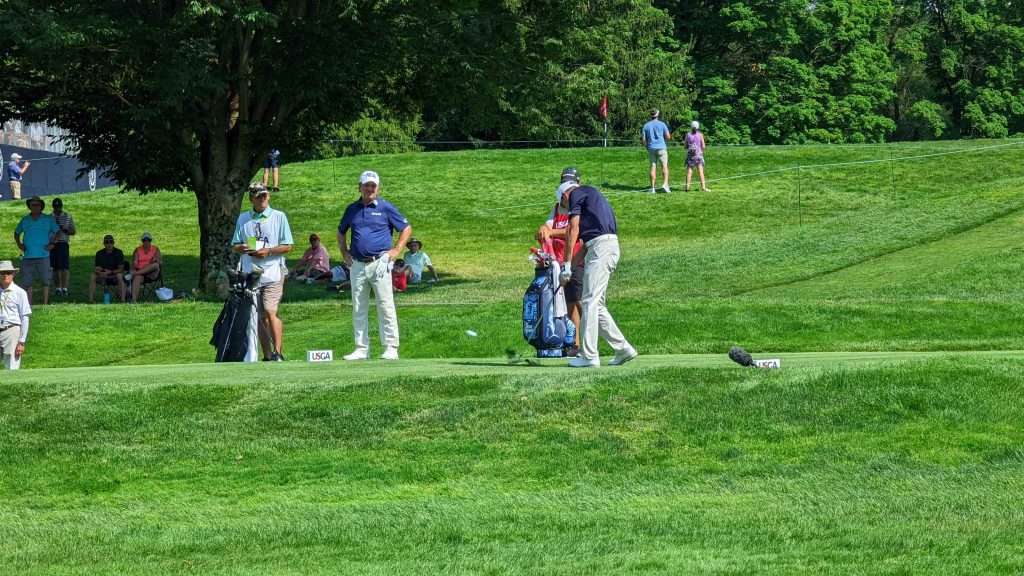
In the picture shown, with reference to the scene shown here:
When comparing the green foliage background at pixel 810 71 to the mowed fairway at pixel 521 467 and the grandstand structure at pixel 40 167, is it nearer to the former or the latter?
the grandstand structure at pixel 40 167

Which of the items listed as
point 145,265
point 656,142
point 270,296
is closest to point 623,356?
point 270,296

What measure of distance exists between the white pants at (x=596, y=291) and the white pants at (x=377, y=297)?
114 inches

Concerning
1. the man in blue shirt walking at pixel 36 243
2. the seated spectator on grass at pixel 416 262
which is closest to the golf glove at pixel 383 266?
the man in blue shirt walking at pixel 36 243

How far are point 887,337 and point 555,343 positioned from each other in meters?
7.09

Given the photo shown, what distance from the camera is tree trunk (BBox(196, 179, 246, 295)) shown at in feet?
95.1

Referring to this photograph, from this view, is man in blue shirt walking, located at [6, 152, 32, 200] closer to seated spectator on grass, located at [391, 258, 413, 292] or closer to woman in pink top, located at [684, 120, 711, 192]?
seated spectator on grass, located at [391, 258, 413, 292]

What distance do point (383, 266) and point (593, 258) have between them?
3029 mm

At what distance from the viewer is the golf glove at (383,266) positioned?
1559 cm

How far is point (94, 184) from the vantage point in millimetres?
53188

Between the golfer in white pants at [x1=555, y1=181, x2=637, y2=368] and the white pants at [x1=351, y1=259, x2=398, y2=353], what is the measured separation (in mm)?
2772

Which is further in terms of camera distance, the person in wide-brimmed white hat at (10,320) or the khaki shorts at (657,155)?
the khaki shorts at (657,155)

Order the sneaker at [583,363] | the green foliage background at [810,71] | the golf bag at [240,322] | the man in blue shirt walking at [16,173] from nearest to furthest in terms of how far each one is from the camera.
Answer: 1. the sneaker at [583,363]
2. the golf bag at [240,322]
3. the man in blue shirt walking at [16,173]
4. the green foliage background at [810,71]

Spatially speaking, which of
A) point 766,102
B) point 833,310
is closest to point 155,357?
point 833,310

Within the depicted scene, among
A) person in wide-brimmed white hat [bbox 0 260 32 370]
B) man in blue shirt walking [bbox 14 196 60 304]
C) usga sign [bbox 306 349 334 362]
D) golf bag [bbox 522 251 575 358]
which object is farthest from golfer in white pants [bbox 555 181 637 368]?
man in blue shirt walking [bbox 14 196 60 304]
